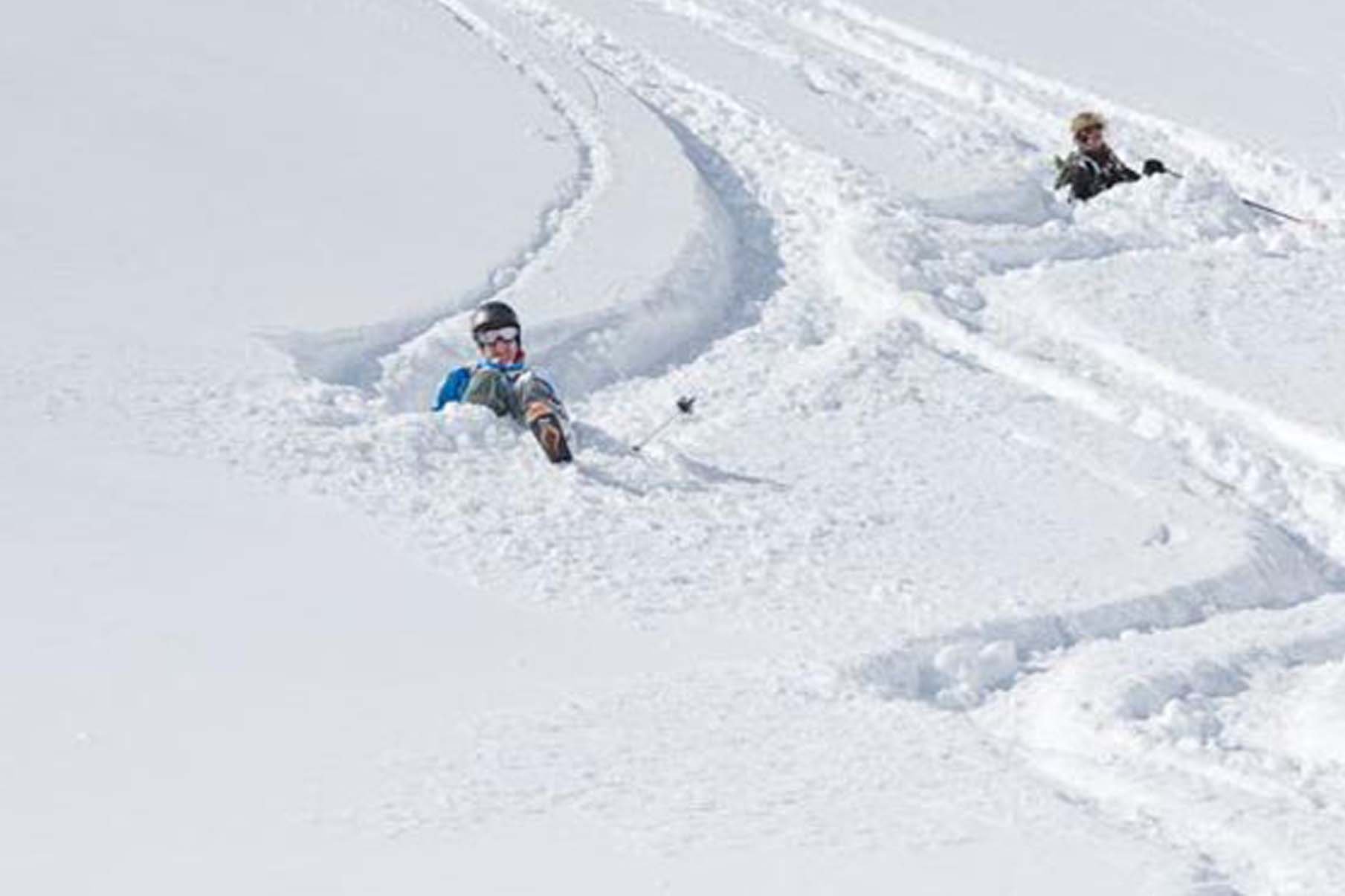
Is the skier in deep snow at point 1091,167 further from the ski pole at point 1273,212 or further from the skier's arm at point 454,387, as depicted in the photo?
the skier's arm at point 454,387

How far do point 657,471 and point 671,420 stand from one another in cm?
85

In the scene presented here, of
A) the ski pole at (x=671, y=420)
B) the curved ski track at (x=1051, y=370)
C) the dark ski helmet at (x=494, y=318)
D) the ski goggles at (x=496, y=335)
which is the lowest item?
the ski pole at (x=671, y=420)

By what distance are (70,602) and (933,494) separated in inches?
134

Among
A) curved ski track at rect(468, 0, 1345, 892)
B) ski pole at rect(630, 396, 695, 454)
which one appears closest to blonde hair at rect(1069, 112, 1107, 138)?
curved ski track at rect(468, 0, 1345, 892)

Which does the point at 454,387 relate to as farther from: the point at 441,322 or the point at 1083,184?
the point at 1083,184

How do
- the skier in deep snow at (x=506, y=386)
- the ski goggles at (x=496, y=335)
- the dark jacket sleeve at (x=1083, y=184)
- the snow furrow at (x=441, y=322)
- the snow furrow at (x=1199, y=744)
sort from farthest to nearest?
1. the dark jacket sleeve at (x=1083, y=184)
2. the snow furrow at (x=441, y=322)
3. the ski goggles at (x=496, y=335)
4. the skier in deep snow at (x=506, y=386)
5. the snow furrow at (x=1199, y=744)

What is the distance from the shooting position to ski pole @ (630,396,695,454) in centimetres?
966

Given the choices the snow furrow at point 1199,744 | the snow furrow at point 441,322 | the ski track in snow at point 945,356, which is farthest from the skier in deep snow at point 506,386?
the snow furrow at point 1199,744

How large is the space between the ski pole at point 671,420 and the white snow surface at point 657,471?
4cm

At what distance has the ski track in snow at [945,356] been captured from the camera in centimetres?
663

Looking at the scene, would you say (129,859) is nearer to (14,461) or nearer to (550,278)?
(14,461)

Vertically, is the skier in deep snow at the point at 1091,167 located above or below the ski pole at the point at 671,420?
above

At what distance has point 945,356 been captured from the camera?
10945 millimetres

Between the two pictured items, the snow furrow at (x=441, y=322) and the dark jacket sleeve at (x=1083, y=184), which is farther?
the dark jacket sleeve at (x=1083, y=184)
